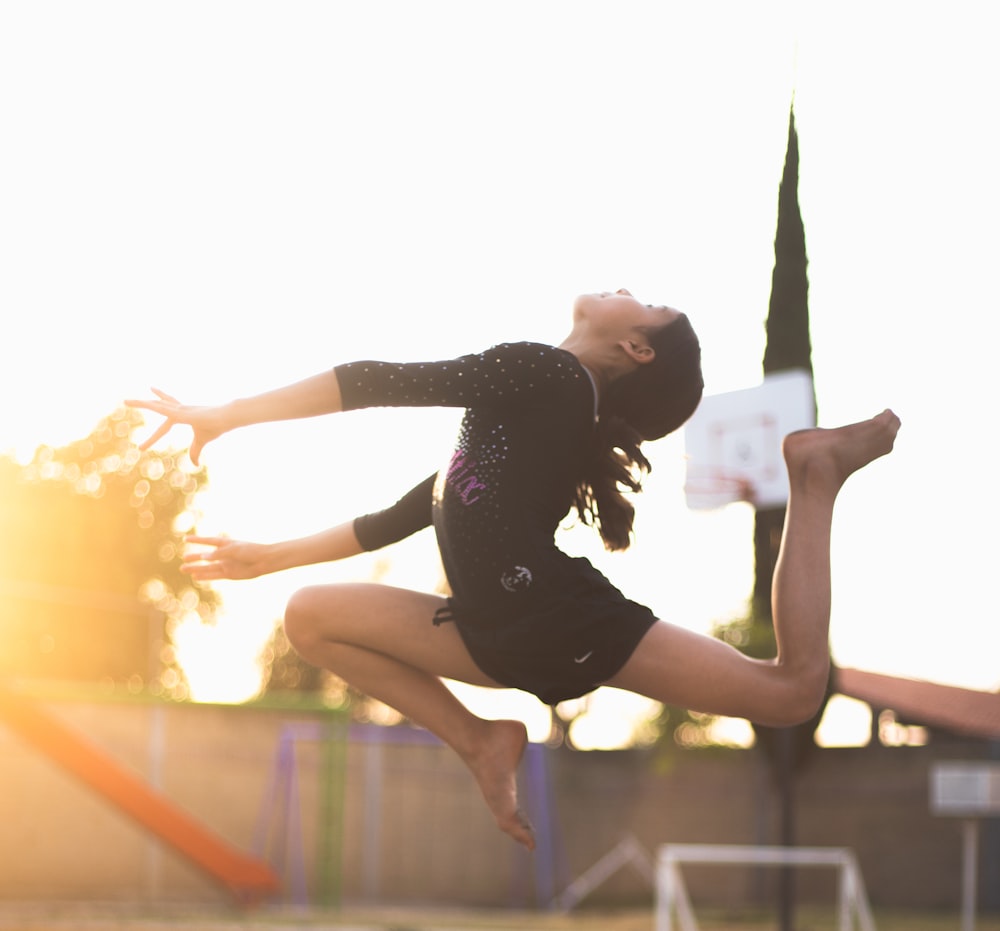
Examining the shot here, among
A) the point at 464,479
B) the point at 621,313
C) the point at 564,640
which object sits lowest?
the point at 564,640

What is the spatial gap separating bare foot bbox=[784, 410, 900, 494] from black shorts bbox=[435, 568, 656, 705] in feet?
1.53

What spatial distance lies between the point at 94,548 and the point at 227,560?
84.1 feet

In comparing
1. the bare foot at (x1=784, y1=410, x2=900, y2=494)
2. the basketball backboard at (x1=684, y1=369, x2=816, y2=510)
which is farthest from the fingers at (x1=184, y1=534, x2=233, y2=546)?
the basketball backboard at (x1=684, y1=369, x2=816, y2=510)

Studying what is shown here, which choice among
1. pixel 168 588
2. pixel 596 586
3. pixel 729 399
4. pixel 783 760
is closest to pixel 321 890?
pixel 783 760

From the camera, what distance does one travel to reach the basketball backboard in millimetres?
10484

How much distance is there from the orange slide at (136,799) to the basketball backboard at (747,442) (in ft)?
18.3

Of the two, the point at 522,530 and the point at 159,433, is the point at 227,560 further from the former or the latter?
the point at 522,530

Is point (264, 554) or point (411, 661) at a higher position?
point (264, 554)

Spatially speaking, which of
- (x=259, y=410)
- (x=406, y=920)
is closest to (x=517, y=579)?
(x=259, y=410)

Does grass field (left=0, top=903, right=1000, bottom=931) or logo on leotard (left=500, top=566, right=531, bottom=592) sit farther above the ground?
logo on leotard (left=500, top=566, right=531, bottom=592)

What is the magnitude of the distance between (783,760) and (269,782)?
20.5 feet

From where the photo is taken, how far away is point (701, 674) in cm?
266

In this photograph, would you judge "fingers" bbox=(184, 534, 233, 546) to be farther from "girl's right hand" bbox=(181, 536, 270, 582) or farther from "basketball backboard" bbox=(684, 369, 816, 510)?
"basketball backboard" bbox=(684, 369, 816, 510)

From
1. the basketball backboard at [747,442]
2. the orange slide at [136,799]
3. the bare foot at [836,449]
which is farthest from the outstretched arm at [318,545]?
the orange slide at [136,799]
